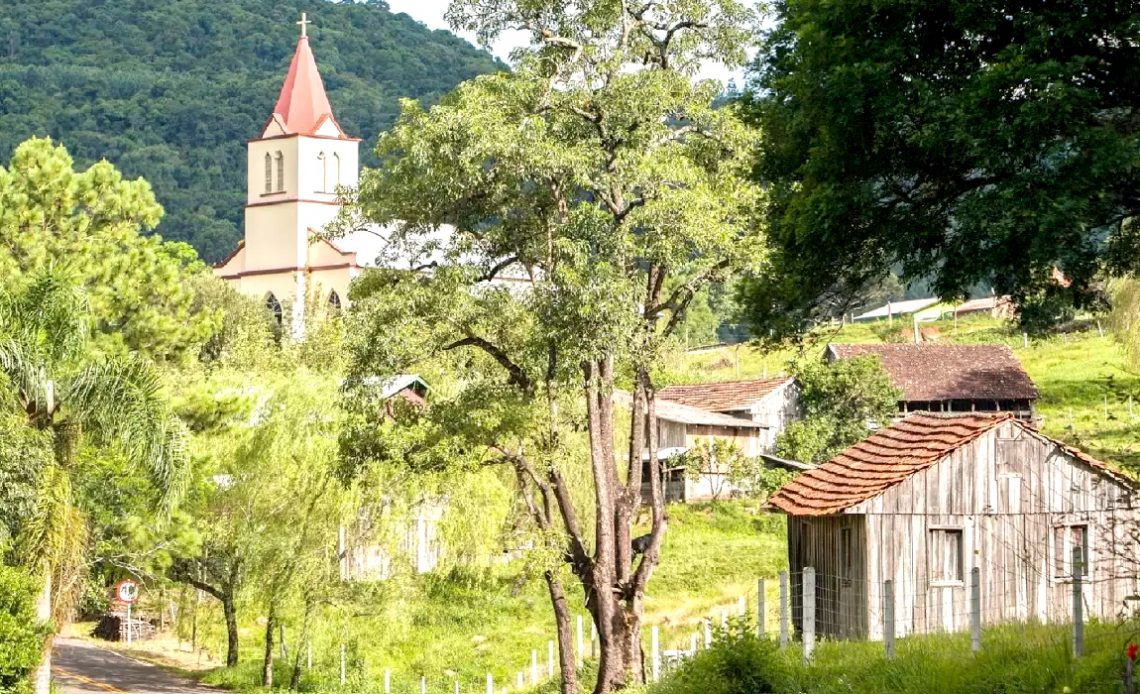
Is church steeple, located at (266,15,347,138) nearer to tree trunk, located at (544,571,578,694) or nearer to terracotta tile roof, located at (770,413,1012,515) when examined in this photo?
tree trunk, located at (544,571,578,694)

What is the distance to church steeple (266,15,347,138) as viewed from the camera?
109 metres

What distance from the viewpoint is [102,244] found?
3444 cm

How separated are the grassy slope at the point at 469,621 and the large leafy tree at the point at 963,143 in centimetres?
1714

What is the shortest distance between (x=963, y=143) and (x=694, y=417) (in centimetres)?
4827

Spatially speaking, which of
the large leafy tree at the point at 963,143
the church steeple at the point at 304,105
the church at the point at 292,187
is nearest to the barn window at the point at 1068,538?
the large leafy tree at the point at 963,143

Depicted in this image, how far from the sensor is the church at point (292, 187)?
106438 millimetres

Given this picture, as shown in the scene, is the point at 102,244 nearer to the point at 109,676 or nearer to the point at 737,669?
the point at 109,676

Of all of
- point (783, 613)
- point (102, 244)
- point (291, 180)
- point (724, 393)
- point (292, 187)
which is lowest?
point (783, 613)

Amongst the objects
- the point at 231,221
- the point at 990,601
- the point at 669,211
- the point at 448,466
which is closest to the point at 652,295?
the point at 669,211

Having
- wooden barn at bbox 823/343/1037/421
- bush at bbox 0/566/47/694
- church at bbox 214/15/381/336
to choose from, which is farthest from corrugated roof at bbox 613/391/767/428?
church at bbox 214/15/381/336

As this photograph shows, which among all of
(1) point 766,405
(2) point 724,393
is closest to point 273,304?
(2) point 724,393

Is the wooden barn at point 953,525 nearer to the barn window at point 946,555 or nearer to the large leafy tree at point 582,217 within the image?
the barn window at point 946,555

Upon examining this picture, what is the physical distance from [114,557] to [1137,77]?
82.1ft

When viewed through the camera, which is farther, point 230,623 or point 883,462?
point 230,623
